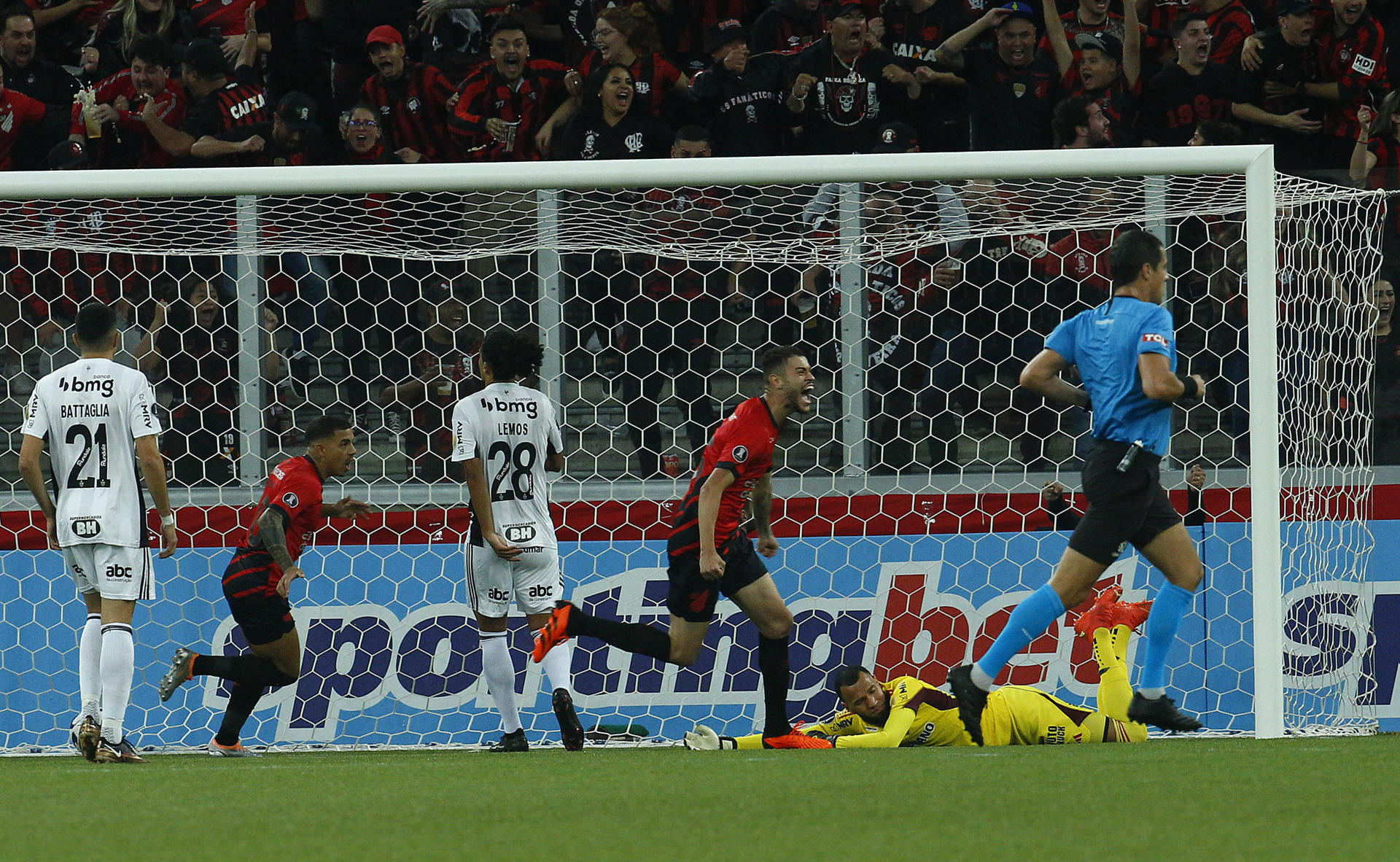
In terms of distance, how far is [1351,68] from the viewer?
28.7 ft

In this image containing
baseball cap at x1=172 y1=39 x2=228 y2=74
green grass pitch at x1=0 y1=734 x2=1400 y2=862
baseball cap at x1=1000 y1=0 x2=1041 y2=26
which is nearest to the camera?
green grass pitch at x1=0 y1=734 x2=1400 y2=862

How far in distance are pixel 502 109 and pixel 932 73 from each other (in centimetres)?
239

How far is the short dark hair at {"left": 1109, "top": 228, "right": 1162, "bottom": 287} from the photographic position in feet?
19.0

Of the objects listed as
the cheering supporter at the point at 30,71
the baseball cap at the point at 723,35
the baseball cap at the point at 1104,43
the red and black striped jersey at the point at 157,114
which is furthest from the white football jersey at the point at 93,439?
the baseball cap at the point at 1104,43

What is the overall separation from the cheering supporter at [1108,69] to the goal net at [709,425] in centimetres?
121

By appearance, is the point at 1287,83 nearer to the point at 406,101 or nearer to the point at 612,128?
the point at 612,128

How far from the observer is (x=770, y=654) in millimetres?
6395

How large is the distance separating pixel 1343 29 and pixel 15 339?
709cm

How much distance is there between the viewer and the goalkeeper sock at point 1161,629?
574cm

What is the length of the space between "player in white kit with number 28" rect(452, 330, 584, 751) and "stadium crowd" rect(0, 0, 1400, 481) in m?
0.94

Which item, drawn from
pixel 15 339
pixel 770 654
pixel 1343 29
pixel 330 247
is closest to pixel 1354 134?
pixel 1343 29

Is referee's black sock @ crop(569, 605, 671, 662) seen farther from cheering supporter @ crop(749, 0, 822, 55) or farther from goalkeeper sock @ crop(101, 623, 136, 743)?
cheering supporter @ crop(749, 0, 822, 55)

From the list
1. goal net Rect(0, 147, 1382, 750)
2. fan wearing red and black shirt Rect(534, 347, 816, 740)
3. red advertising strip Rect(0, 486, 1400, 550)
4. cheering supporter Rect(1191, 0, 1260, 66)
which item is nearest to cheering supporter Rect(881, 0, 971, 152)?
cheering supporter Rect(1191, 0, 1260, 66)

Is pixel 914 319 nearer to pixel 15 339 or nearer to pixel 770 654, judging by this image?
pixel 770 654
